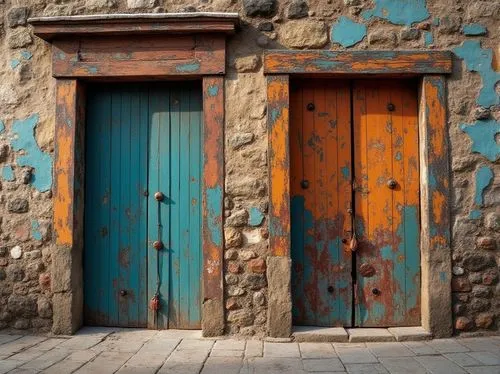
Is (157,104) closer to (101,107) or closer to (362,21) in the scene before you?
(101,107)

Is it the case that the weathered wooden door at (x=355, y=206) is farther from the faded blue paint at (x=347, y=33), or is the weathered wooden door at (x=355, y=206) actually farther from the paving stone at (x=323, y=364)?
the paving stone at (x=323, y=364)

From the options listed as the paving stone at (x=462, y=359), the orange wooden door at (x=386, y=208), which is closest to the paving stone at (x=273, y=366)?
the orange wooden door at (x=386, y=208)

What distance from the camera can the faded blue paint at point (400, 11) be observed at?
402cm

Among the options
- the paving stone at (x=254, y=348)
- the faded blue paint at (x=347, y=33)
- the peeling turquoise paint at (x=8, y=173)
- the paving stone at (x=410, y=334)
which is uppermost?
the faded blue paint at (x=347, y=33)

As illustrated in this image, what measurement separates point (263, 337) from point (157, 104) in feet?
7.45

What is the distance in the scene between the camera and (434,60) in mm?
3953

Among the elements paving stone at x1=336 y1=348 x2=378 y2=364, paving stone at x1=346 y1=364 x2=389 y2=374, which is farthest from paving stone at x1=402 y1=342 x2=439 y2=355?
paving stone at x1=346 y1=364 x2=389 y2=374

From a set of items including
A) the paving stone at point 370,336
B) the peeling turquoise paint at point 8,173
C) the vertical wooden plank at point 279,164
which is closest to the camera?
the paving stone at point 370,336

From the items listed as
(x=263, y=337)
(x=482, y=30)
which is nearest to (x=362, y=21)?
(x=482, y=30)

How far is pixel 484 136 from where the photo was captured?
3963mm

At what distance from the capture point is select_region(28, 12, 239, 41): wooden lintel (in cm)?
391

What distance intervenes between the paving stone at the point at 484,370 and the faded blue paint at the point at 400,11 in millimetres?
2789

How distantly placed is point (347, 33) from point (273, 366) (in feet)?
9.16

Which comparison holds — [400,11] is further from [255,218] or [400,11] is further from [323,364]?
[323,364]
